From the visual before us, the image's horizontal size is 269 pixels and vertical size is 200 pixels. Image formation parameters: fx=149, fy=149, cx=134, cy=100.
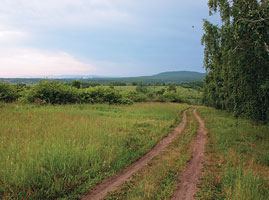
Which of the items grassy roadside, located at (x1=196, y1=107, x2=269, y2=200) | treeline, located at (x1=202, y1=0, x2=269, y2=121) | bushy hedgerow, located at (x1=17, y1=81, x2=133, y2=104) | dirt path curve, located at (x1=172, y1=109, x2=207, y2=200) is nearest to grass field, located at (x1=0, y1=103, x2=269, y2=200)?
grassy roadside, located at (x1=196, y1=107, x2=269, y2=200)

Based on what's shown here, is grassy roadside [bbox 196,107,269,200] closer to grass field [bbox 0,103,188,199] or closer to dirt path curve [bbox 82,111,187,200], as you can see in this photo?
dirt path curve [bbox 82,111,187,200]

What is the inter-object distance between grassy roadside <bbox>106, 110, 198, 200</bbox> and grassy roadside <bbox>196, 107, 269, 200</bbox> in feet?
2.62

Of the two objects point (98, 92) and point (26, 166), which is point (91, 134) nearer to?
point (26, 166)

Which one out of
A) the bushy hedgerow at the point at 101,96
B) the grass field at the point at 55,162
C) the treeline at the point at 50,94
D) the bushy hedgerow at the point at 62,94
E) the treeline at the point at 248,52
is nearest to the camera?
the grass field at the point at 55,162

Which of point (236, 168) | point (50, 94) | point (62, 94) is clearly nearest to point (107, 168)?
point (236, 168)

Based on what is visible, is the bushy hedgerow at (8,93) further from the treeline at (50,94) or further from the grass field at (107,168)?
the grass field at (107,168)

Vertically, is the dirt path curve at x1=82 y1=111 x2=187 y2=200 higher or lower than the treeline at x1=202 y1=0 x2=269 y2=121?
lower

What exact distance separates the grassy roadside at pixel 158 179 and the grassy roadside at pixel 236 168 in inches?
31.4

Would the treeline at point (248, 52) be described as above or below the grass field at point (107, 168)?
above

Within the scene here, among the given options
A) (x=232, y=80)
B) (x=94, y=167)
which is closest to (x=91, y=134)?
(x=94, y=167)

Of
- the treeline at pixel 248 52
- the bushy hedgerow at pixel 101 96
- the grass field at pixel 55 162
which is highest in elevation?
the treeline at pixel 248 52

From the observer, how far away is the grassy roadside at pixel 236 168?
3.89 metres

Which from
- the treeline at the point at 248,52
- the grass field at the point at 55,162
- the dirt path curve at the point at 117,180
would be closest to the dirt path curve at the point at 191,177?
the dirt path curve at the point at 117,180

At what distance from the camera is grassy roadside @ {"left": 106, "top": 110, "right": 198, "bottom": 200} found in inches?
151
